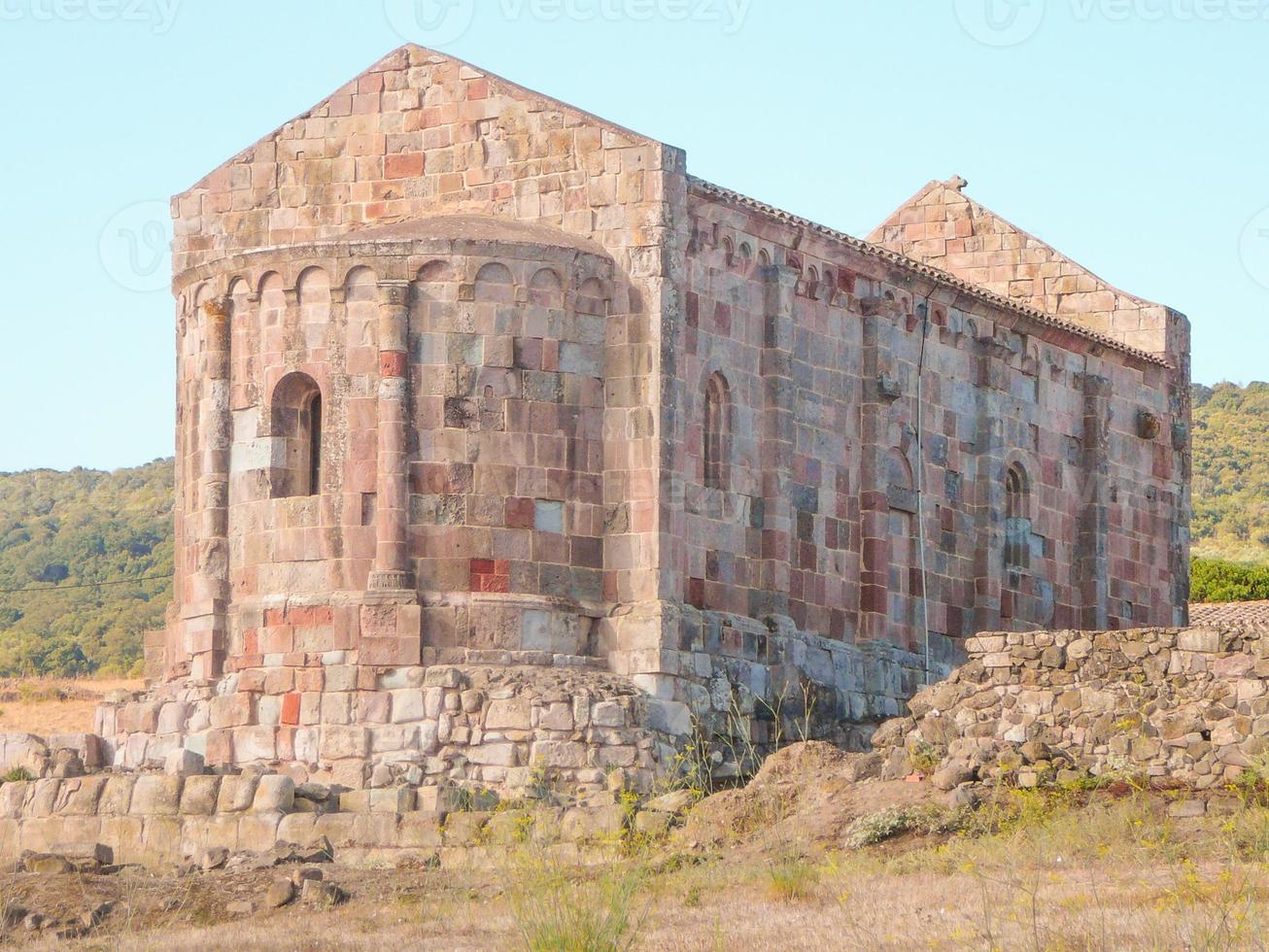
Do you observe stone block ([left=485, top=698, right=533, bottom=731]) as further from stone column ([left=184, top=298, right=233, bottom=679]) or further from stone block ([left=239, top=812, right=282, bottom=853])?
stone column ([left=184, top=298, right=233, bottom=679])

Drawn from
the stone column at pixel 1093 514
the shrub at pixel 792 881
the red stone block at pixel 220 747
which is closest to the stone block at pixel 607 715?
the red stone block at pixel 220 747

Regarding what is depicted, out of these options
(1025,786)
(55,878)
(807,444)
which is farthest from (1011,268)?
(55,878)

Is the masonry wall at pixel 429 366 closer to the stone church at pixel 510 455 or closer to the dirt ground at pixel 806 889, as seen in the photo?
the stone church at pixel 510 455

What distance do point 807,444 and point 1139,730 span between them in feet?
28.4

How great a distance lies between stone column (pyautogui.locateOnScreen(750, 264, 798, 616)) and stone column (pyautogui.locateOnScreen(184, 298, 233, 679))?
234 inches

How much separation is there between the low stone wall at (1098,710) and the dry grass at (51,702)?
22.9 metres

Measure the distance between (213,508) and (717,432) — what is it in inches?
222

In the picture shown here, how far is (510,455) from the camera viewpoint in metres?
26.9

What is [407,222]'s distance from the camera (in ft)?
93.0

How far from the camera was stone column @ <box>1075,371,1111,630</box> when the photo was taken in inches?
1398

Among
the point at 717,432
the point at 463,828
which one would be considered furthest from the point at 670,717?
the point at 717,432

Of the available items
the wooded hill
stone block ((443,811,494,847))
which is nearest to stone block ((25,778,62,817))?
stone block ((443,811,494,847))

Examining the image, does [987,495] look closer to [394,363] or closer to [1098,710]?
[394,363]

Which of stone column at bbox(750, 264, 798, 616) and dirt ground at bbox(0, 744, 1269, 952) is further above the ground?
stone column at bbox(750, 264, 798, 616)
